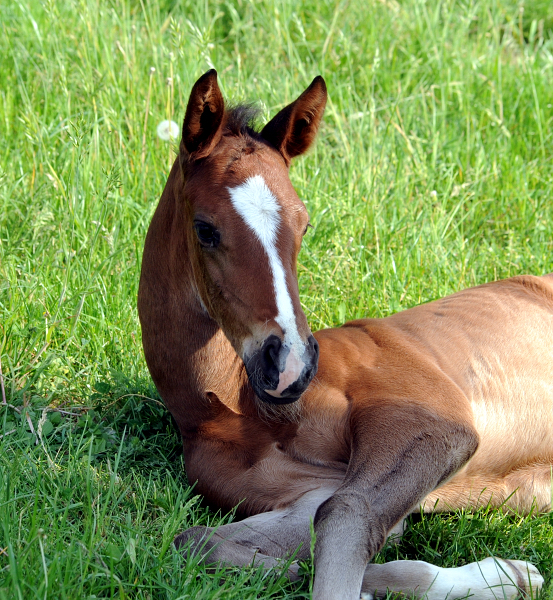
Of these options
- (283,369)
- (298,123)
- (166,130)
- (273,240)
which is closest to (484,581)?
(283,369)

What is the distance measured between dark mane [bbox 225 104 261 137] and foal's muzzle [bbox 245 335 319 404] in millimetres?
953

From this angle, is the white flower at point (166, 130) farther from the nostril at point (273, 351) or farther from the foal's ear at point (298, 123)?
the nostril at point (273, 351)

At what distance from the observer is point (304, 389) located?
2314 mm

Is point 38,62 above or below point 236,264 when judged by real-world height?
above

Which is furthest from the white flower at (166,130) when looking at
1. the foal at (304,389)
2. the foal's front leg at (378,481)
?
the foal's front leg at (378,481)

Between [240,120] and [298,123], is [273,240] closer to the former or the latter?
[240,120]

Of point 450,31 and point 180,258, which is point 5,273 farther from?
point 450,31

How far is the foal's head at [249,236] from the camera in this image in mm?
2309

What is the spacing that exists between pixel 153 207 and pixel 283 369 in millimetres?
2541

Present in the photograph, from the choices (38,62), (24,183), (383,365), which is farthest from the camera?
(38,62)

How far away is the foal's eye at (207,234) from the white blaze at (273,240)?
120 millimetres

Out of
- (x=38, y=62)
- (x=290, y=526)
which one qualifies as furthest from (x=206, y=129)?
(x=38, y=62)

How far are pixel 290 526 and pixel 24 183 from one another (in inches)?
118

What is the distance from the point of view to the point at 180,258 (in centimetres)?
284
